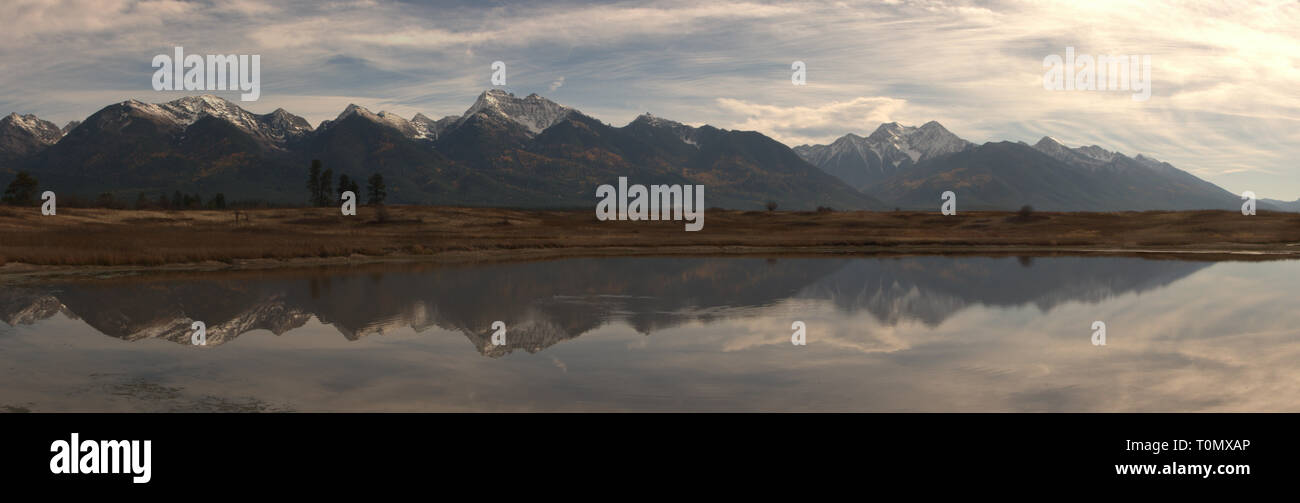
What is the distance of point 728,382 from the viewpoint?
1822 centimetres

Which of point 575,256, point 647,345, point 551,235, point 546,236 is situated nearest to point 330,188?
point 551,235

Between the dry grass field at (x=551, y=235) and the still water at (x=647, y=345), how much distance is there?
16986mm

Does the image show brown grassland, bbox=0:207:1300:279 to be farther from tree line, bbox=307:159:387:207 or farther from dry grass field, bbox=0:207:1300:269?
tree line, bbox=307:159:387:207

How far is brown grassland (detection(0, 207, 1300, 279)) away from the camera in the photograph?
55906mm

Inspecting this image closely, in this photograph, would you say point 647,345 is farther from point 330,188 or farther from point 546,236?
point 330,188

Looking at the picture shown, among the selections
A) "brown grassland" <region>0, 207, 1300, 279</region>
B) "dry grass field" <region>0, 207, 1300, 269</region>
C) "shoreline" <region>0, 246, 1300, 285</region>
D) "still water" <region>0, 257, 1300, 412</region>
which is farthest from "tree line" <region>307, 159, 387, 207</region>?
"still water" <region>0, 257, 1300, 412</region>

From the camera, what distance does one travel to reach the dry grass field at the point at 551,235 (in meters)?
58.1

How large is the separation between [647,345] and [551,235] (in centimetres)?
7413

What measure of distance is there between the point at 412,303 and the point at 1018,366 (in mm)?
23123

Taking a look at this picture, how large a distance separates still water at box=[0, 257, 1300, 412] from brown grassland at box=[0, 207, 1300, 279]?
12.2 m

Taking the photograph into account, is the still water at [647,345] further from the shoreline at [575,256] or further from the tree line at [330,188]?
the tree line at [330,188]

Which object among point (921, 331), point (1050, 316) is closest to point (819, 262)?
point (1050, 316)
